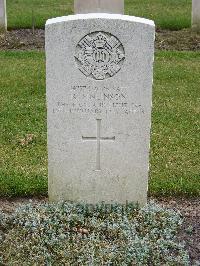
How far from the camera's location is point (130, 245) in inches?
184

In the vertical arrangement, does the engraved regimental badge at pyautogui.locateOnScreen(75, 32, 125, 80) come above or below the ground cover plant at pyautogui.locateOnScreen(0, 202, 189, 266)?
above

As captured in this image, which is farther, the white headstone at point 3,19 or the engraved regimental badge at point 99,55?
the white headstone at point 3,19

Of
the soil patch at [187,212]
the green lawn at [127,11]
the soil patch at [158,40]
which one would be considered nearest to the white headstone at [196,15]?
the soil patch at [158,40]

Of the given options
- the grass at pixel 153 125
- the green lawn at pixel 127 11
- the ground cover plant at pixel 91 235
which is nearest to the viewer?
the ground cover plant at pixel 91 235

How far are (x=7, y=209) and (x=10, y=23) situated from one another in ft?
29.2

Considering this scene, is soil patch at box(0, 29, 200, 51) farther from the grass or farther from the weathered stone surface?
the weathered stone surface

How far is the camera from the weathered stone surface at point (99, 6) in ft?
39.9

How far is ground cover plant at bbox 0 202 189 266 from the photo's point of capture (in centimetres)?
459

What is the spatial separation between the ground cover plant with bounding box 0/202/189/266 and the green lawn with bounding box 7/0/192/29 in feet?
27.8

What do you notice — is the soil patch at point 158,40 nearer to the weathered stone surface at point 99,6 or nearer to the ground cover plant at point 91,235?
the weathered stone surface at point 99,6

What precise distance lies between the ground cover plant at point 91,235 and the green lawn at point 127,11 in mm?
8459

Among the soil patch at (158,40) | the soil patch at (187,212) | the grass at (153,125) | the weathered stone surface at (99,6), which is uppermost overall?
the weathered stone surface at (99,6)

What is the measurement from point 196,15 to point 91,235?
8816 millimetres

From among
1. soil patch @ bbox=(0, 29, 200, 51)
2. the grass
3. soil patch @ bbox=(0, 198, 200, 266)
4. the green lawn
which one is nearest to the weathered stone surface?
soil patch @ bbox=(0, 29, 200, 51)
